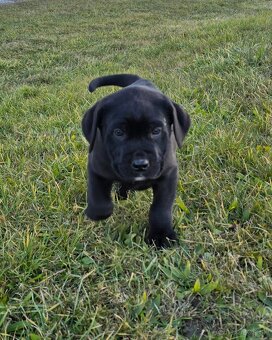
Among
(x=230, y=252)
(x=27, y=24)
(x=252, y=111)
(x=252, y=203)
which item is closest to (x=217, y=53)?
(x=252, y=111)

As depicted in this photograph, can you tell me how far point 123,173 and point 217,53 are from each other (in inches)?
176

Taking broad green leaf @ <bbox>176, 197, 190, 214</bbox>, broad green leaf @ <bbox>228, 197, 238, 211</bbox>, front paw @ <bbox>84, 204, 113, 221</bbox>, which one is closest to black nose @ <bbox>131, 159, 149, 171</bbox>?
front paw @ <bbox>84, 204, 113, 221</bbox>

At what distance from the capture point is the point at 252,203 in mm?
3023

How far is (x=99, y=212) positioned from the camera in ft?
9.40

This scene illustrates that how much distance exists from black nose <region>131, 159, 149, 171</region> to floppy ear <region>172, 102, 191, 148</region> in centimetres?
37

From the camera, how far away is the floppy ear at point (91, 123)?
2598 mm

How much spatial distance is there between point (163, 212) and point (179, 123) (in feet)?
1.78

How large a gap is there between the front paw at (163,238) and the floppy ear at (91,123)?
0.67 meters

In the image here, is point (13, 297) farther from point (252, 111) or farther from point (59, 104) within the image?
point (59, 104)

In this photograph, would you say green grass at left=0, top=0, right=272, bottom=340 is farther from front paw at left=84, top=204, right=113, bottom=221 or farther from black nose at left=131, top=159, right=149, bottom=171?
black nose at left=131, top=159, right=149, bottom=171

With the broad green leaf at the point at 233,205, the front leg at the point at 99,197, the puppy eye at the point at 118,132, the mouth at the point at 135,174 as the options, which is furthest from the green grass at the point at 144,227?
the puppy eye at the point at 118,132

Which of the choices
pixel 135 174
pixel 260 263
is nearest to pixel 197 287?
pixel 260 263

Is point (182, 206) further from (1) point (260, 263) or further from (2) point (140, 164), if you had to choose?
(2) point (140, 164)

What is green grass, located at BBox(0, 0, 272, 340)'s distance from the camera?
7.47 ft
